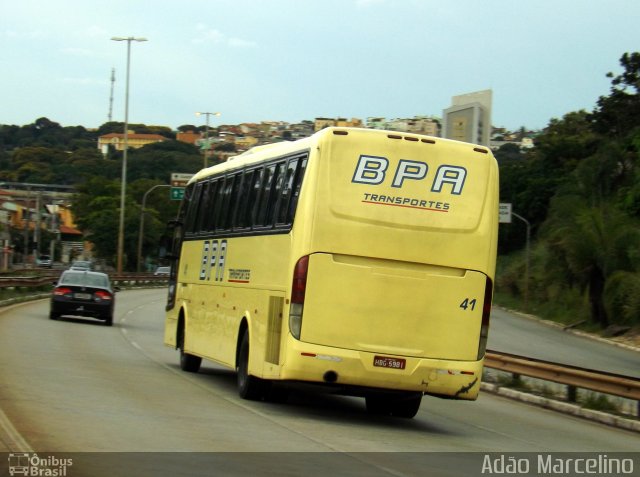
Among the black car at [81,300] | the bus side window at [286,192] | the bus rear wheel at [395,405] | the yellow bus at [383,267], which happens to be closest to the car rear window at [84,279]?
the black car at [81,300]

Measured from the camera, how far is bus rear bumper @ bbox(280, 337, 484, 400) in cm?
1351

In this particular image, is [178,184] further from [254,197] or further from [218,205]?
[254,197]

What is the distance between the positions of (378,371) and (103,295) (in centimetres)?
2020

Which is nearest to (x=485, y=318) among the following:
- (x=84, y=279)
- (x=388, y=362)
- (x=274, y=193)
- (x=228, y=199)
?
(x=388, y=362)

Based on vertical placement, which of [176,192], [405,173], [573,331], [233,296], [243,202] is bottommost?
[573,331]

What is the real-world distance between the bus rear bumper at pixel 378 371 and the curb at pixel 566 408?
3.87 m

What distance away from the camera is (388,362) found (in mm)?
13648

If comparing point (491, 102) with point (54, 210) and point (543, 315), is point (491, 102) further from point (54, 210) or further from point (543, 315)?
point (54, 210)

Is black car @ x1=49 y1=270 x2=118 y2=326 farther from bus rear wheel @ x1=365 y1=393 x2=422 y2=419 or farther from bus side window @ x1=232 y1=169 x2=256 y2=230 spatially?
bus rear wheel @ x1=365 y1=393 x2=422 y2=419

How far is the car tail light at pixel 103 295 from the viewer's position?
107 feet

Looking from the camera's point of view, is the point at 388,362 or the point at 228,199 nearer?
the point at 388,362

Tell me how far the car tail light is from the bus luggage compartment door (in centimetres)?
1989

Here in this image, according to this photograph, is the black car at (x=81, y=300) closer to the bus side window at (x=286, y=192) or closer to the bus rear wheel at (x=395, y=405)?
the bus rear wheel at (x=395, y=405)

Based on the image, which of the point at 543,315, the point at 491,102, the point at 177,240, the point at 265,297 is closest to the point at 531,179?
the point at 543,315
